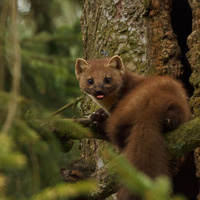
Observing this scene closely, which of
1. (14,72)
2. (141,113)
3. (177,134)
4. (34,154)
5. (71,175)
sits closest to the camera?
(14,72)

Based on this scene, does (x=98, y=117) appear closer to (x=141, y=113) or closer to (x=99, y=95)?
(x=99, y=95)

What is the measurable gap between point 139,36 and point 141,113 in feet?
5.49

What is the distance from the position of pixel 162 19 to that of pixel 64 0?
11.0 feet

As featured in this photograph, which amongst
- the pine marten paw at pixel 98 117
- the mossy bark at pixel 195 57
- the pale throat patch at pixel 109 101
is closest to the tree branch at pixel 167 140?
the pine marten paw at pixel 98 117

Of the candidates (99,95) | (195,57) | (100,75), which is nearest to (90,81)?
(100,75)

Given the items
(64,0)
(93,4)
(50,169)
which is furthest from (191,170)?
(64,0)

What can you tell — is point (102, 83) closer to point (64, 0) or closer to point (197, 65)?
point (197, 65)

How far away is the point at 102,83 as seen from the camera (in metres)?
4.70

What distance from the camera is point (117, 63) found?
461 centimetres

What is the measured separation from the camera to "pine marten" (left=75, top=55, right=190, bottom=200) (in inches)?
110

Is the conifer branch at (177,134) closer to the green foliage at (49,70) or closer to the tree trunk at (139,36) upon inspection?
the green foliage at (49,70)

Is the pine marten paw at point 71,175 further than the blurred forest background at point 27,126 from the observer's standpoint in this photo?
Yes

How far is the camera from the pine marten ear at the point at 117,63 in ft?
15.0

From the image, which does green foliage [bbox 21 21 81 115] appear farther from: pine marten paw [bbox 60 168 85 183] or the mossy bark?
the mossy bark
